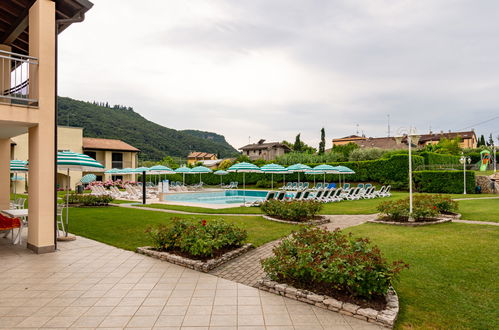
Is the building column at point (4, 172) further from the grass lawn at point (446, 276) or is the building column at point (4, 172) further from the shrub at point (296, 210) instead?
the grass lawn at point (446, 276)

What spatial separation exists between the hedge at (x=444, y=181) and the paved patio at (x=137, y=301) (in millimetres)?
25088

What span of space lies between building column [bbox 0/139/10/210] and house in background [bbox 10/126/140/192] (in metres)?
26.3

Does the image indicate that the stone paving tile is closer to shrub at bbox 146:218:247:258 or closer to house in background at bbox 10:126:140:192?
shrub at bbox 146:218:247:258

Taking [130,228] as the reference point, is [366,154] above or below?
above

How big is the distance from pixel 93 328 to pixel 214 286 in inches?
76.2

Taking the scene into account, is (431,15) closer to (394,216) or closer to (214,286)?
(394,216)

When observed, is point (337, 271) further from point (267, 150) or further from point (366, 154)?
point (267, 150)

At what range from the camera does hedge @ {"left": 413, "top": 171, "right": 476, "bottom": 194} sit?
931 inches

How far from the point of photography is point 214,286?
16.5 feet

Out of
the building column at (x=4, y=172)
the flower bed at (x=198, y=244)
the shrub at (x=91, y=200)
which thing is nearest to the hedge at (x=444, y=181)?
the flower bed at (x=198, y=244)

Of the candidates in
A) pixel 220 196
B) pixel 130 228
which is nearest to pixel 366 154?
pixel 220 196

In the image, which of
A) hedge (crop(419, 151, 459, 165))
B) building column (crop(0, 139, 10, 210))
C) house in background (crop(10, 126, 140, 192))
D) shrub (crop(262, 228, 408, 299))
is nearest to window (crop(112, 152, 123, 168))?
house in background (crop(10, 126, 140, 192))

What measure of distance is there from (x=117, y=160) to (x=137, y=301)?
43.9 m

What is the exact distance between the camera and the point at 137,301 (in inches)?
173
